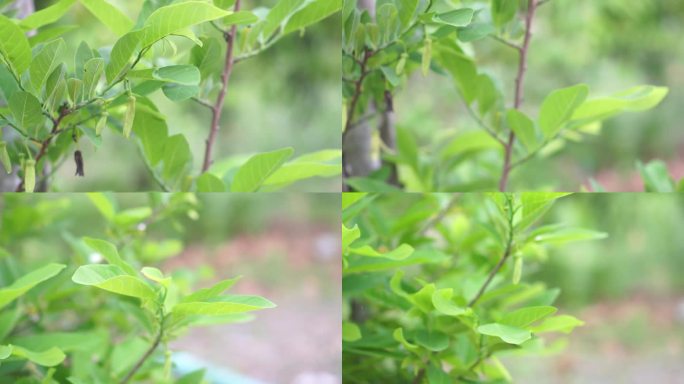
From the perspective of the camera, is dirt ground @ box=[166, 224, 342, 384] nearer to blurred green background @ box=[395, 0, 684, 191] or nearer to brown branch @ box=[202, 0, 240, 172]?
blurred green background @ box=[395, 0, 684, 191]

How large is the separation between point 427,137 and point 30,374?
186 cm

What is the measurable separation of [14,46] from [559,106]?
42cm

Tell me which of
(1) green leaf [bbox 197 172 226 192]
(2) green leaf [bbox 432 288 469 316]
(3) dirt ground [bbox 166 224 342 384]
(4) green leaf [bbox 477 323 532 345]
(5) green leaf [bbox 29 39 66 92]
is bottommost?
(3) dirt ground [bbox 166 224 342 384]

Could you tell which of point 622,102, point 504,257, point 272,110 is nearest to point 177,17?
point 504,257

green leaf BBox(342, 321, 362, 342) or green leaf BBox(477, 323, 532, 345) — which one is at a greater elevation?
green leaf BBox(477, 323, 532, 345)

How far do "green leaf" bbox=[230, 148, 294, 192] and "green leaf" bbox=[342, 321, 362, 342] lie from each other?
13 centimetres

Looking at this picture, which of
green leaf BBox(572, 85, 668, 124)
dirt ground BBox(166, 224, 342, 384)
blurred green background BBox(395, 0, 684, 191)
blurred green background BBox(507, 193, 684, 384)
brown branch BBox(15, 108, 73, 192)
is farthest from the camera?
blurred green background BBox(395, 0, 684, 191)

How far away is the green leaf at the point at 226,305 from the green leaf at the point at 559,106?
0.31 m

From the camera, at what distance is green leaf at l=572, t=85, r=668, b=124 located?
64 cm

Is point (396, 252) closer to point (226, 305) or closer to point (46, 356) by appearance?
point (226, 305)

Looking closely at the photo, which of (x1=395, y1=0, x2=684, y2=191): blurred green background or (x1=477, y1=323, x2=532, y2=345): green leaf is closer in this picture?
(x1=477, y1=323, x2=532, y2=345): green leaf

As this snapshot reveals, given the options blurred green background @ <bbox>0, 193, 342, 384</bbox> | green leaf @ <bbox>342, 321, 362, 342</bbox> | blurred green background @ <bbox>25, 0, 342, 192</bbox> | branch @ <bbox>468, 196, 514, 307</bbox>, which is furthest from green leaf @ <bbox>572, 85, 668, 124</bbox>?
blurred green background @ <bbox>25, 0, 342, 192</bbox>

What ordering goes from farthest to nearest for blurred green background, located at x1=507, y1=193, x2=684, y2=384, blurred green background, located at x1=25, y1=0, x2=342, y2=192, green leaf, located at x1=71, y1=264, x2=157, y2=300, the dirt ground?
blurred green background, located at x1=25, y1=0, x2=342, y2=192 → blurred green background, located at x1=507, y1=193, x2=684, y2=384 → the dirt ground → green leaf, located at x1=71, y1=264, x2=157, y2=300

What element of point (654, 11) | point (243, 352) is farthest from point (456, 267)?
point (654, 11)
